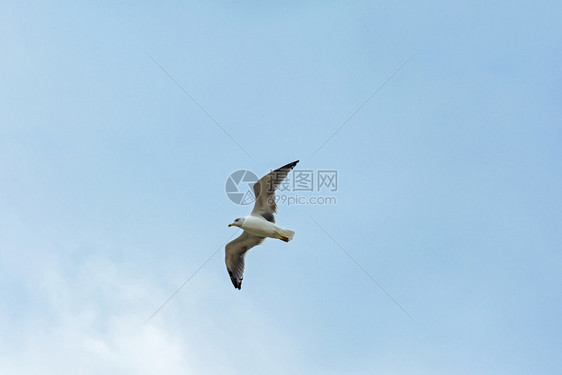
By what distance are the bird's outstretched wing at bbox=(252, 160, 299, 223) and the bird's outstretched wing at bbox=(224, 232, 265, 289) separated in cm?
107

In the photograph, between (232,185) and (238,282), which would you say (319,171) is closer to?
(232,185)

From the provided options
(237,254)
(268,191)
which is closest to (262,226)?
(268,191)

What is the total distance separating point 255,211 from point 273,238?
792mm

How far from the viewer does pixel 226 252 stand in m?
14.5

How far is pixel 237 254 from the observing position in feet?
47.5

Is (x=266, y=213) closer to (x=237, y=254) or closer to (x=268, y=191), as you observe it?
(x=268, y=191)

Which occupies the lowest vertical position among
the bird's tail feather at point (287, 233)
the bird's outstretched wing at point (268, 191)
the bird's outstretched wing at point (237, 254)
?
the bird's outstretched wing at point (237, 254)

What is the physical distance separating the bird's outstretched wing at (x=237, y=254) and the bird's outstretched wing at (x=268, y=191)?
1.07 metres

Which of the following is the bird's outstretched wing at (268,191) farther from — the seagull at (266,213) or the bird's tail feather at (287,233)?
the bird's tail feather at (287,233)

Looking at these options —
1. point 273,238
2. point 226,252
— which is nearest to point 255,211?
point 273,238

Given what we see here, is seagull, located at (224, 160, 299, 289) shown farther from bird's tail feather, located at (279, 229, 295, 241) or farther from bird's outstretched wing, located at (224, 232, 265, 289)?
bird's outstretched wing, located at (224, 232, 265, 289)

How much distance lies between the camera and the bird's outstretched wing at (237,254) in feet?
46.5

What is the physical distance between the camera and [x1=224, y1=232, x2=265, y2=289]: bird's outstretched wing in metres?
14.2

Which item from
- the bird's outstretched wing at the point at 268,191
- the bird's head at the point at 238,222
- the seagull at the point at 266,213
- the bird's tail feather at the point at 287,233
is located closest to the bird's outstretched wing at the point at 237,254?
the seagull at the point at 266,213
